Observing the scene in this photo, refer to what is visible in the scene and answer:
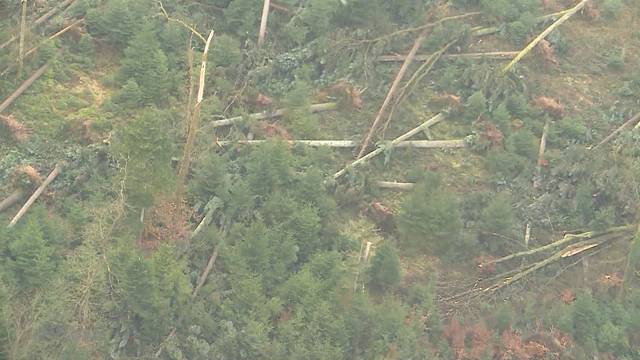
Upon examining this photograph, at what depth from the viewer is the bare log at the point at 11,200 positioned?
462 inches

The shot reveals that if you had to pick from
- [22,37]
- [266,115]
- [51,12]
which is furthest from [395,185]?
[51,12]

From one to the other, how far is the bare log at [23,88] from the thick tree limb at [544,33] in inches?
309

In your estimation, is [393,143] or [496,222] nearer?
[496,222]

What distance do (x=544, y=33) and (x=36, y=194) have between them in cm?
988

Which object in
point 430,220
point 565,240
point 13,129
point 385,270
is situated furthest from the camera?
point 565,240

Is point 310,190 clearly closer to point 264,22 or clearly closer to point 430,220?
point 430,220

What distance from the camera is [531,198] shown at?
14.0 m

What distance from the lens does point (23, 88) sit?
13320 mm

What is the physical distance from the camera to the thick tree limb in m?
15.7

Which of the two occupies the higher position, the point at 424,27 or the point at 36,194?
the point at 424,27

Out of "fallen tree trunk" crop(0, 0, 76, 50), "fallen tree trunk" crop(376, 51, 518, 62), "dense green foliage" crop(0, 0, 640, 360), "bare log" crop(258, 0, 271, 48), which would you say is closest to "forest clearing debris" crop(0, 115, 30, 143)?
"dense green foliage" crop(0, 0, 640, 360)

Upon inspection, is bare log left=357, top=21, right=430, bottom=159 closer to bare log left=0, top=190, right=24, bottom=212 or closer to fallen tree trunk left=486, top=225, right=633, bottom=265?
fallen tree trunk left=486, top=225, right=633, bottom=265

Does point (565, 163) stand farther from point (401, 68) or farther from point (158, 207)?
point (158, 207)

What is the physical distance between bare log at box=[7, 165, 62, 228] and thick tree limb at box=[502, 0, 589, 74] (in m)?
7.90
